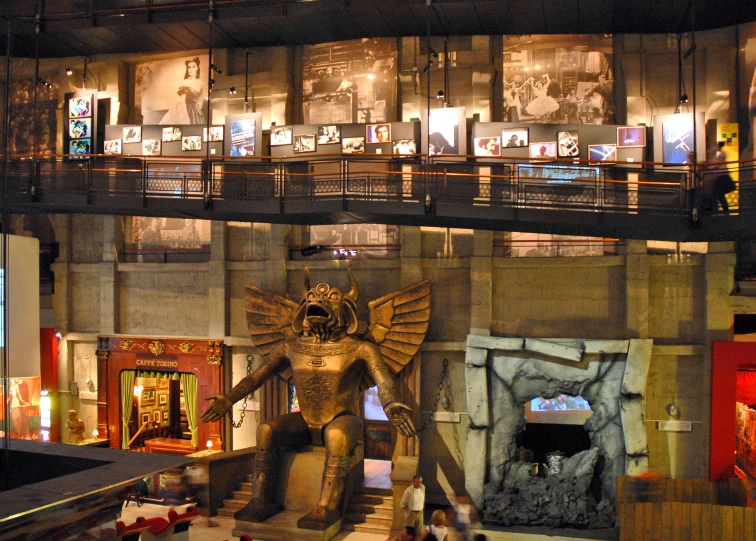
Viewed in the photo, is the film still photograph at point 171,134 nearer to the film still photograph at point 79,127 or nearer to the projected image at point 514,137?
the film still photograph at point 79,127

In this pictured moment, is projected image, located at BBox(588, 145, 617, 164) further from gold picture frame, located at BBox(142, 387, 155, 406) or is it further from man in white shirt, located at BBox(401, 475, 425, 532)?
gold picture frame, located at BBox(142, 387, 155, 406)

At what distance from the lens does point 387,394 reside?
1077 cm

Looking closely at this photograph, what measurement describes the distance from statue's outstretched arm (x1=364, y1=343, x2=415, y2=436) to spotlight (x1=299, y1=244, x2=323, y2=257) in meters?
3.02

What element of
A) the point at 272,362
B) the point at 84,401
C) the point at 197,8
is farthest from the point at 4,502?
the point at 84,401

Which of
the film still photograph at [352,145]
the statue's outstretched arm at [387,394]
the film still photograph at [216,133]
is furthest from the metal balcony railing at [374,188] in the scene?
the statue's outstretched arm at [387,394]

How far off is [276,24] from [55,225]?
6.59 m

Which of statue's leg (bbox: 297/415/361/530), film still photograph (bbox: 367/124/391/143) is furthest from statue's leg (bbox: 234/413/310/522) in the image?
film still photograph (bbox: 367/124/391/143)

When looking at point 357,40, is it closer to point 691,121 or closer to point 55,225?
point 691,121

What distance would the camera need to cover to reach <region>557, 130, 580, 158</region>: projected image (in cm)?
1216

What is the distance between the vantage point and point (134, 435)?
15078 millimetres

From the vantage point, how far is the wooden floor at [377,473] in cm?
1211

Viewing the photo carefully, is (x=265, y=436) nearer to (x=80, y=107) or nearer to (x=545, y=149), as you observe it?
(x=545, y=149)

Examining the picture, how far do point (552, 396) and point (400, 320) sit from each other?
2.98 metres

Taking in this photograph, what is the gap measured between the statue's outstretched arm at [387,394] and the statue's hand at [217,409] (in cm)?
251
